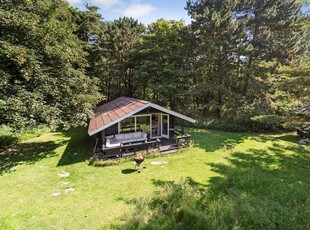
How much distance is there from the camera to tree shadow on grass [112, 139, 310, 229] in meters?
5.05

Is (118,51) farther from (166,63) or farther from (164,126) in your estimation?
(164,126)

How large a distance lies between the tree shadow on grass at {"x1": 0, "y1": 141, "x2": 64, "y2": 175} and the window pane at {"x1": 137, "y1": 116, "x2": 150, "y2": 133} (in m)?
5.58

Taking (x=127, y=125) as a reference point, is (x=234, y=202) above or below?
A: below

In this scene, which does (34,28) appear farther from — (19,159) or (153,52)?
(153,52)

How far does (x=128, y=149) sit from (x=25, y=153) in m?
6.59

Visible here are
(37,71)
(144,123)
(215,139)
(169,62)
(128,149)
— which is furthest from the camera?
(169,62)

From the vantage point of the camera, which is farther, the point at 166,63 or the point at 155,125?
the point at 166,63

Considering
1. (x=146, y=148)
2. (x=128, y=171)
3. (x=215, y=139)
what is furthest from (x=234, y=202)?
(x=215, y=139)

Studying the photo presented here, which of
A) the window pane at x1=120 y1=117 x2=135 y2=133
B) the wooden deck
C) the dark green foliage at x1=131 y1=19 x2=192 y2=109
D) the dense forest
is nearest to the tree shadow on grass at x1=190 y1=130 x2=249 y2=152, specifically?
the wooden deck

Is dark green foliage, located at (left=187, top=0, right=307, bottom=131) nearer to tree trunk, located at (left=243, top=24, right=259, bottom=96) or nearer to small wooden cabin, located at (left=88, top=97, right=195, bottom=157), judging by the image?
tree trunk, located at (left=243, top=24, right=259, bottom=96)

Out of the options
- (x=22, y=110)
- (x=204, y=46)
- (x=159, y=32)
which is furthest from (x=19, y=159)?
(x=159, y=32)

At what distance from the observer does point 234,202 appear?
5844mm

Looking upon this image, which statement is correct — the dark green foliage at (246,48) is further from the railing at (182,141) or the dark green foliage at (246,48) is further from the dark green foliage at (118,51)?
the dark green foliage at (118,51)

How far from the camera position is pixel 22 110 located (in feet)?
30.3
